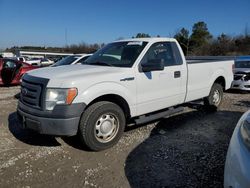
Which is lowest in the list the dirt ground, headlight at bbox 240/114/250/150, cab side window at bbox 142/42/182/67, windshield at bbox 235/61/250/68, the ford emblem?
the dirt ground

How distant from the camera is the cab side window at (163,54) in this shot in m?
5.27

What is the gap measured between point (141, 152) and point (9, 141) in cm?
249

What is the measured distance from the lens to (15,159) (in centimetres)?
426

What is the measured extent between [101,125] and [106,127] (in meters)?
0.11

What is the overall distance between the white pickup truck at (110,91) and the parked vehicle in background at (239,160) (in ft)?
7.78

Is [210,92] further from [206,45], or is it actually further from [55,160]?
[206,45]

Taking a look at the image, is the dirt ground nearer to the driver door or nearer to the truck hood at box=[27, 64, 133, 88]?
the driver door

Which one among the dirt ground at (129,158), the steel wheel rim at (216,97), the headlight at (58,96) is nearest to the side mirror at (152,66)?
the dirt ground at (129,158)

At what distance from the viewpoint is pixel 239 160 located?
7.20 ft

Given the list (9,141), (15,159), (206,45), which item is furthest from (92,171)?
(206,45)

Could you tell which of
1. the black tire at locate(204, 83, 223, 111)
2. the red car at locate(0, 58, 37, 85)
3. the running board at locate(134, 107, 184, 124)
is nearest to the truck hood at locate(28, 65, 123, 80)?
the running board at locate(134, 107, 184, 124)

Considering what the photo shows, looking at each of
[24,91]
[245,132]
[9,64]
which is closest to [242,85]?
[24,91]

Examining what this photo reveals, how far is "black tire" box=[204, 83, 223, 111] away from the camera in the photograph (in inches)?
275

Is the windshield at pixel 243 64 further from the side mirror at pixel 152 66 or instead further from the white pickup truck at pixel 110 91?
the side mirror at pixel 152 66
